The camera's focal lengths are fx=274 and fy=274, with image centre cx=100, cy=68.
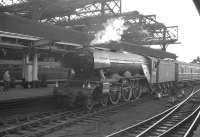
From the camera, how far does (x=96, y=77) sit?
12734 millimetres

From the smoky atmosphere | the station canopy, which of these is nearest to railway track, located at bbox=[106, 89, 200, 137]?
the smoky atmosphere

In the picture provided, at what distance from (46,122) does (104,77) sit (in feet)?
13.4

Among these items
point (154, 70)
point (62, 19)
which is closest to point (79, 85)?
point (154, 70)

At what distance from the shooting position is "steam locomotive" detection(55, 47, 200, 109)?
1209 cm

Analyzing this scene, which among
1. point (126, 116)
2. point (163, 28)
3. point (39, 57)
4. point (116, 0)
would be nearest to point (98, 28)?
point (116, 0)

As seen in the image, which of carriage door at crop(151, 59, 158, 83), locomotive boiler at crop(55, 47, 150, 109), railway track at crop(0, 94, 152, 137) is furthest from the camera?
carriage door at crop(151, 59, 158, 83)

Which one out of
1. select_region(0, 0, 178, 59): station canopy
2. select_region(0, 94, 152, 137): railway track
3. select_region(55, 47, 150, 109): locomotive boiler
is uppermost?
select_region(0, 0, 178, 59): station canopy

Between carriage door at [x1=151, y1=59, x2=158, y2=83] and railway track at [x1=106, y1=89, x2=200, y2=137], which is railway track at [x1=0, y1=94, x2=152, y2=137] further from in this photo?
carriage door at [x1=151, y1=59, x2=158, y2=83]

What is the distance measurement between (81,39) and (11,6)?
22.2 feet

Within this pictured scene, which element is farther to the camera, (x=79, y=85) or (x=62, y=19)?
(x=62, y=19)

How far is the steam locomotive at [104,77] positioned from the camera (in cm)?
1209

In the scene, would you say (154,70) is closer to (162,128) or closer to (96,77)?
(96,77)

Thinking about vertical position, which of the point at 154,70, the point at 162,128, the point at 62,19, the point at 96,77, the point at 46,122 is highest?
the point at 62,19

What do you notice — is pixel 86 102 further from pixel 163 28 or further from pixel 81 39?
pixel 163 28
